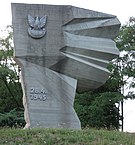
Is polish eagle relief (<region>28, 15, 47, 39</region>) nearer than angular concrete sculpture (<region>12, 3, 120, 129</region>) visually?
No

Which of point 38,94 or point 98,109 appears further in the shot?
point 98,109

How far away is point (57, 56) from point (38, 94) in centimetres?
168

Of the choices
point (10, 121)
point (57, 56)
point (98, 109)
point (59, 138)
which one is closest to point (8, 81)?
point (98, 109)

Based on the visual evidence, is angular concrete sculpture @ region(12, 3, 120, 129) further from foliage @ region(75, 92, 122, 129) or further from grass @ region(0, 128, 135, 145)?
foliage @ region(75, 92, 122, 129)

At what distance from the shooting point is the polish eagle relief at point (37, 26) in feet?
51.9

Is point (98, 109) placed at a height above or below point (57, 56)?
below

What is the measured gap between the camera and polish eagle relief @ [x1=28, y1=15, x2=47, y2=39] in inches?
622

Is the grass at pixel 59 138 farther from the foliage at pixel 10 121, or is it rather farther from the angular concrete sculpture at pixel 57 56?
the foliage at pixel 10 121

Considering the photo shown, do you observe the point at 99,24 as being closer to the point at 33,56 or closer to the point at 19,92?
the point at 33,56

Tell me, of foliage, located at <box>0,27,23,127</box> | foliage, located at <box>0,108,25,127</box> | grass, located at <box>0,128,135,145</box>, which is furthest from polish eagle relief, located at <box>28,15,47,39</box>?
foliage, located at <box>0,27,23,127</box>

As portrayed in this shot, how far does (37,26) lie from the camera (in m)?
15.9

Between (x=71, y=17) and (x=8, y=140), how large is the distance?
7.24m

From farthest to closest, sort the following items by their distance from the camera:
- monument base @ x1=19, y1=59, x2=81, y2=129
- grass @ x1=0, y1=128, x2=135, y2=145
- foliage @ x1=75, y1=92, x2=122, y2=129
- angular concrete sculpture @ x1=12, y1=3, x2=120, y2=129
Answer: foliage @ x1=75, y1=92, x2=122, y2=129
angular concrete sculpture @ x1=12, y1=3, x2=120, y2=129
monument base @ x1=19, y1=59, x2=81, y2=129
grass @ x1=0, y1=128, x2=135, y2=145

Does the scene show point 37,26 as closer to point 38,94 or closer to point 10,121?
point 38,94
